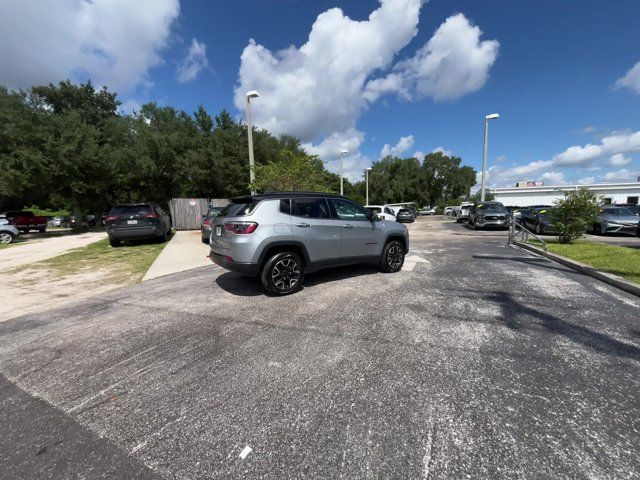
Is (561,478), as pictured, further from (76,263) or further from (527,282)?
(76,263)

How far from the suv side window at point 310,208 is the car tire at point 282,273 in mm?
753

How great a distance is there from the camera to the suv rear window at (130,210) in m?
11.1

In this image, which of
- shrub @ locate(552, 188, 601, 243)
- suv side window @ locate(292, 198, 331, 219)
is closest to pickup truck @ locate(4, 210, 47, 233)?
suv side window @ locate(292, 198, 331, 219)

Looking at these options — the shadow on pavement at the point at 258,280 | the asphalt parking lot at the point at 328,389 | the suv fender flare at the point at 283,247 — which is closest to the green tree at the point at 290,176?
the shadow on pavement at the point at 258,280

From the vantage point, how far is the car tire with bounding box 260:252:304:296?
16.0 ft

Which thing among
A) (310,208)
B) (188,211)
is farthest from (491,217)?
(188,211)

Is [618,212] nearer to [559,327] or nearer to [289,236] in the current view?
[559,327]

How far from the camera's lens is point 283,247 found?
5.04m

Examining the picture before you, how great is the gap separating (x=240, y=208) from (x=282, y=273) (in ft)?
4.42

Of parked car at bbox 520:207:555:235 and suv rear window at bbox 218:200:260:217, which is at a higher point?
suv rear window at bbox 218:200:260:217

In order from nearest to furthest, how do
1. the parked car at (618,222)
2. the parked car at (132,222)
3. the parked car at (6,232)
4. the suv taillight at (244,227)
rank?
the suv taillight at (244,227) → the parked car at (132,222) → the parked car at (618,222) → the parked car at (6,232)

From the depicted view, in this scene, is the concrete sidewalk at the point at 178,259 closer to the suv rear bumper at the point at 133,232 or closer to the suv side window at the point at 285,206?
the suv rear bumper at the point at 133,232

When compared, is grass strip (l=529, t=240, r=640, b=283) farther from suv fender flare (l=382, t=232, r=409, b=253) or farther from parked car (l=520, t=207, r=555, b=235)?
parked car (l=520, t=207, r=555, b=235)

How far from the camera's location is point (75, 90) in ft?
98.6
